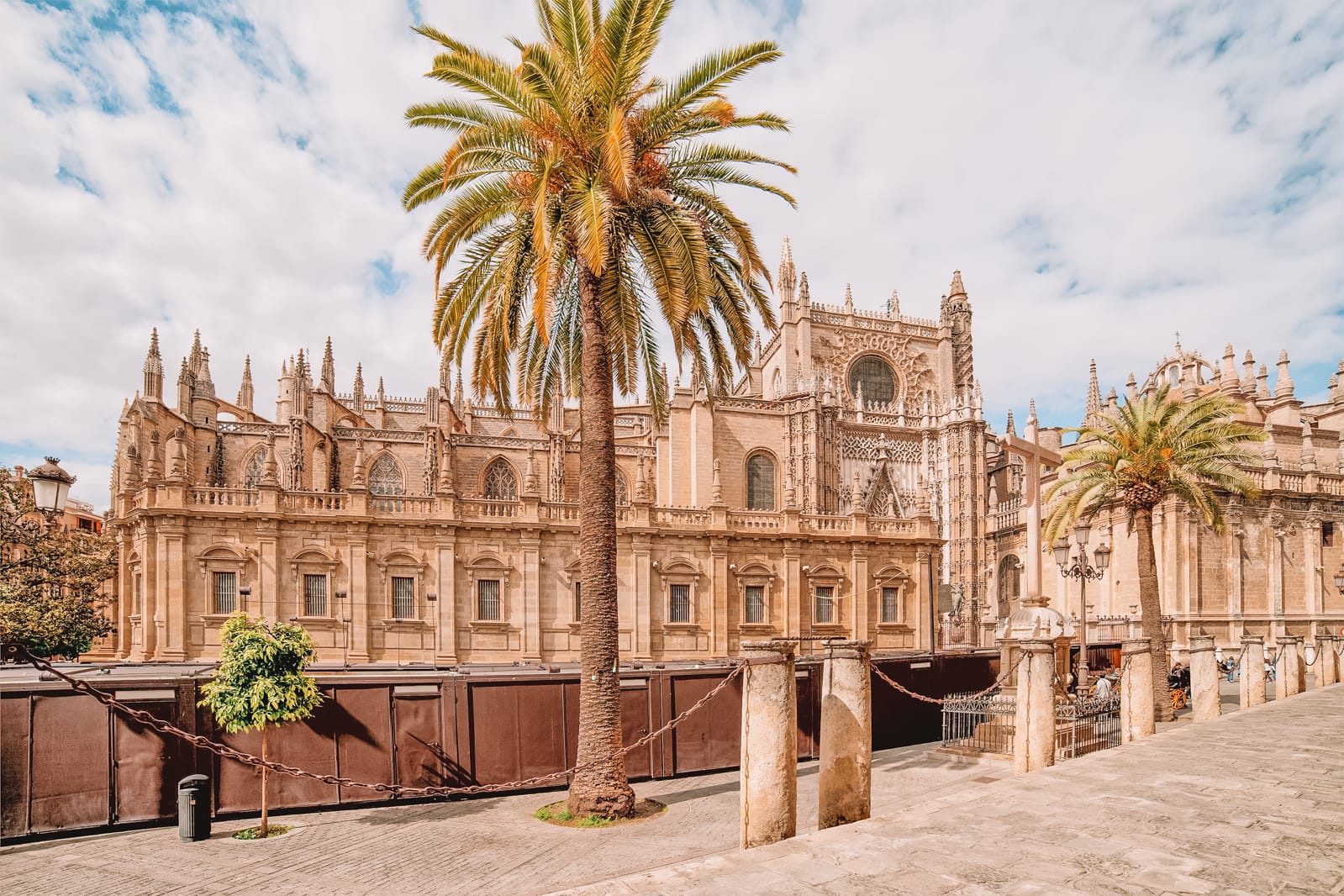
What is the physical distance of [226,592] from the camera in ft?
75.7

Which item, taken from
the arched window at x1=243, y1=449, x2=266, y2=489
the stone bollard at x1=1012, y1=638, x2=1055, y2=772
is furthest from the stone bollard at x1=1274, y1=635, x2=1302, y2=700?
the arched window at x1=243, y1=449, x2=266, y2=489

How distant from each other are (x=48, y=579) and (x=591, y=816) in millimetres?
17460

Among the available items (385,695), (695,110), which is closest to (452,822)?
(385,695)

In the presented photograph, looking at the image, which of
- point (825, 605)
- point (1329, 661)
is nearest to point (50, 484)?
point (825, 605)

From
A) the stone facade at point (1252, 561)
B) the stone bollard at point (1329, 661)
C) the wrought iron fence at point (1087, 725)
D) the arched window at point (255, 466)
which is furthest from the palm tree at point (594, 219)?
the arched window at point (255, 466)

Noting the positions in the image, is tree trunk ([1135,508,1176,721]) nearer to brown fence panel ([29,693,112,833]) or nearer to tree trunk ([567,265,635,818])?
tree trunk ([567,265,635,818])

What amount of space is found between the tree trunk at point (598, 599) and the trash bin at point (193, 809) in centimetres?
444

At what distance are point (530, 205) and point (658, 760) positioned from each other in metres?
9.05

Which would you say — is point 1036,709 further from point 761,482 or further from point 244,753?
point 761,482

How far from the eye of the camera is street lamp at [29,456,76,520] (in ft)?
27.4

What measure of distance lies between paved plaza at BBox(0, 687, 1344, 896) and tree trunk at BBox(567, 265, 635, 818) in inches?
24.9

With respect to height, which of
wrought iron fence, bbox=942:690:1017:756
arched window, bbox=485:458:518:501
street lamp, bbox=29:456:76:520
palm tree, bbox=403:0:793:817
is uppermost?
palm tree, bbox=403:0:793:817

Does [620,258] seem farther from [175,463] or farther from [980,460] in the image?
[980,460]

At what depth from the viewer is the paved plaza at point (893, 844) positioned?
5.39 m
